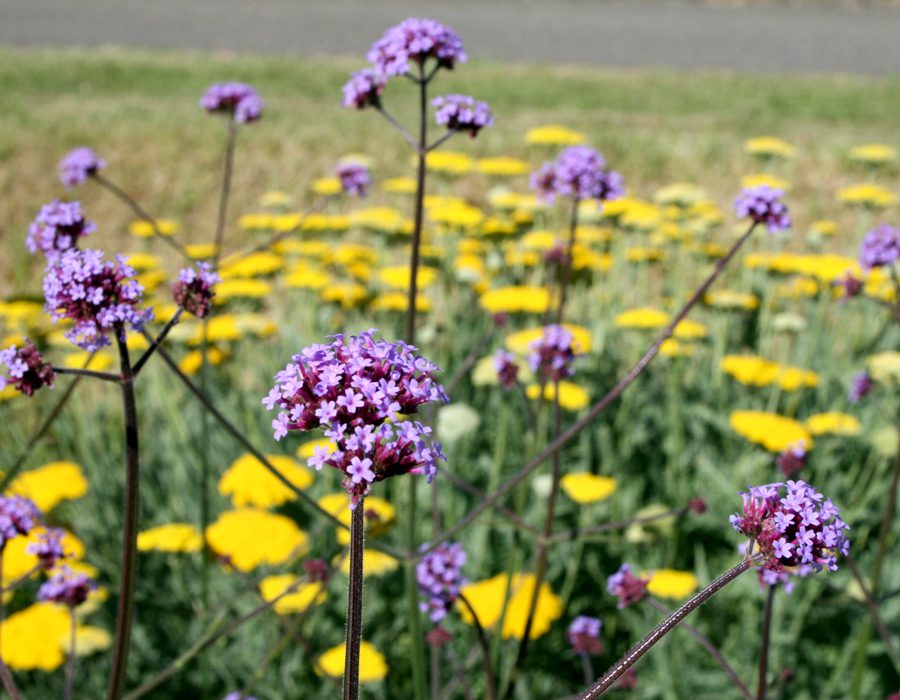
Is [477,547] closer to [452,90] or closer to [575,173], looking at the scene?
[575,173]

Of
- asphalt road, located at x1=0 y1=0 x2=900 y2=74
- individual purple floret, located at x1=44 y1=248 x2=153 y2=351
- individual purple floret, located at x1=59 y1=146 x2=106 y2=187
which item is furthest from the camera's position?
asphalt road, located at x1=0 y1=0 x2=900 y2=74

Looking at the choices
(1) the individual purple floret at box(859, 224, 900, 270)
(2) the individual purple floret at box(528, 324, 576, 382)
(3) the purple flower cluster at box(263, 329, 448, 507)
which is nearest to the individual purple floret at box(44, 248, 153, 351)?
(3) the purple flower cluster at box(263, 329, 448, 507)

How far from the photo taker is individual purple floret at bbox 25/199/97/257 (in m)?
1.26

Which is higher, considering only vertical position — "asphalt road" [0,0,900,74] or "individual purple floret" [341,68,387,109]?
"asphalt road" [0,0,900,74]

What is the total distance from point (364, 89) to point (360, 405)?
3.16 ft

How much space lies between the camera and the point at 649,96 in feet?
28.4

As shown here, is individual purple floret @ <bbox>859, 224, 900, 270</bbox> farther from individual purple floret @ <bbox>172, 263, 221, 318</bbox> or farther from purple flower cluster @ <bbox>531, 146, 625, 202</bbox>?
individual purple floret @ <bbox>172, 263, 221, 318</bbox>

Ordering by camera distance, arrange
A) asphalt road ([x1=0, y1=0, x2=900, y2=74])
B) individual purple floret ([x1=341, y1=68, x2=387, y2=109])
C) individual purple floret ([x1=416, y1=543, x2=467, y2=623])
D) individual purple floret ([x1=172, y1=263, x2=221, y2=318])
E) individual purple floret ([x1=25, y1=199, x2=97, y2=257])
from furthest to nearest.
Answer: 1. asphalt road ([x1=0, y1=0, x2=900, y2=74])
2. individual purple floret ([x1=341, y1=68, x2=387, y2=109])
3. individual purple floret ([x1=416, y1=543, x2=467, y2=623])
4. individual purple floret ([x1=25, y1=199, x2=97, y2=257])
5. individual purple floret ([x1=172, y1=263, x2=221, y2=318])

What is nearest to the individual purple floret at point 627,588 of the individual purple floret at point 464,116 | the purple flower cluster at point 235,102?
the individual purple floret at point 464,116

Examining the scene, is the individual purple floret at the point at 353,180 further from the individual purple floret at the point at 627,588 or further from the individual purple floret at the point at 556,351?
the individual purple floret at the point at 627,588

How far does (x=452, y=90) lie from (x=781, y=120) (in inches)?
106

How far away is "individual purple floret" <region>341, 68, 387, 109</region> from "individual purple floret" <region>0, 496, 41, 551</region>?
79 cm

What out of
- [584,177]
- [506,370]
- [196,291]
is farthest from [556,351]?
[196,291]

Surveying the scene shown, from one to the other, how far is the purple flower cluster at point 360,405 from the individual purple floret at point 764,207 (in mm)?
876
